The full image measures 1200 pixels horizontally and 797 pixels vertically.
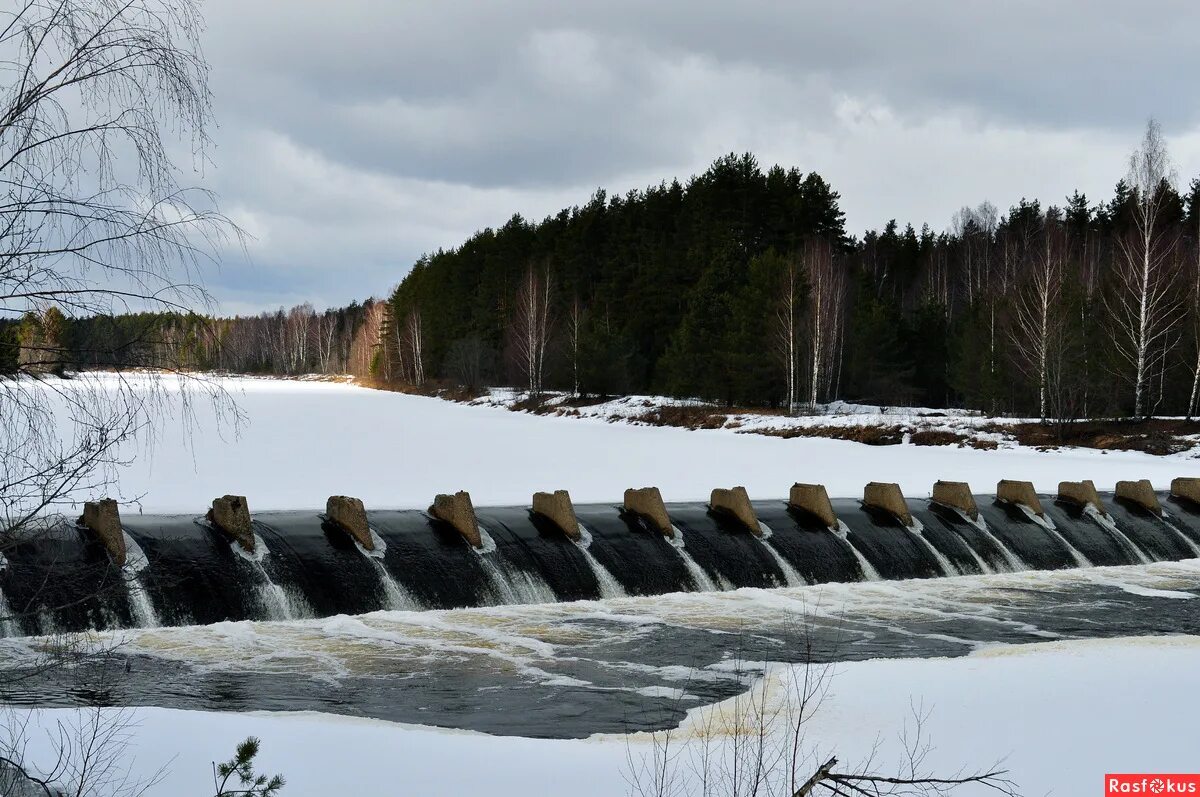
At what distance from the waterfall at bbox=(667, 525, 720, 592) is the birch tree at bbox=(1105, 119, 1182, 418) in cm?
2210

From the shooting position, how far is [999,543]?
14.0 meters

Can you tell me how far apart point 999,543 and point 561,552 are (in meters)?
6.40

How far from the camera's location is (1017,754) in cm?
529

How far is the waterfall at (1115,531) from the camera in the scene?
570 inches

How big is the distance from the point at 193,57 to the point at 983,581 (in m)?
10.9

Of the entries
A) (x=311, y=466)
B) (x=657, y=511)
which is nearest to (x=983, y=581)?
(x=657, y=511)

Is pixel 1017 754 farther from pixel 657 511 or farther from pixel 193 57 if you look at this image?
pixel 657 511

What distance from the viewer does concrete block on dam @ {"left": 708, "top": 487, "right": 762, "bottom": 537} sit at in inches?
510

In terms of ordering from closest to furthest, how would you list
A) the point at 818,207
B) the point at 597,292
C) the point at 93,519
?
Answer: the point at 93,519 < the point at 818,207 < the point at 597,292

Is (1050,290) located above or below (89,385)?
above

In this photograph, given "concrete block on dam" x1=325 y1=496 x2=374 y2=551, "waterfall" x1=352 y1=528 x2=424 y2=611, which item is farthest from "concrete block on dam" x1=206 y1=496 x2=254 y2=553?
"waterfall" x1=352 y1=528 x2=424 y2=611

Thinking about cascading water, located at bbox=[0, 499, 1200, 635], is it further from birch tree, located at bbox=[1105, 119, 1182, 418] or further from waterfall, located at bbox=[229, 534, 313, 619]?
birch tree, located at bbox=[1105, 119, 1182, 418]

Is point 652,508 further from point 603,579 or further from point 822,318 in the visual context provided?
point 822,318

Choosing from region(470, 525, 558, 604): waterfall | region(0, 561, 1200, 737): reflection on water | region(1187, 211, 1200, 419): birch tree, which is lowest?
region(0, 561, 1200, 737): reflection on water
